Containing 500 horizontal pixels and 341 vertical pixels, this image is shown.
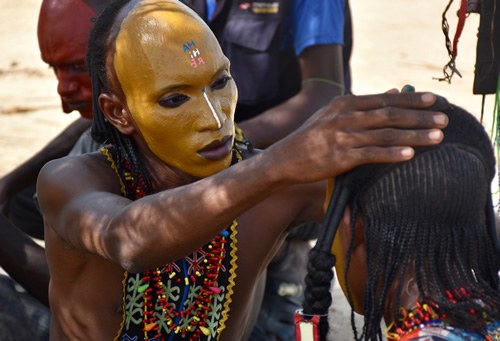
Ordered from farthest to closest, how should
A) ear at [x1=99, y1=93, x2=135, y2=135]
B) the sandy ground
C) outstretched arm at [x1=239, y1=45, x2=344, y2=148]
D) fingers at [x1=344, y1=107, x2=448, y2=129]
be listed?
the sandy ground < outstretched arm at [x1=239, y1=45, x2=344, y2=148] < ear at [x1=99, y1=93, x2=135, y2=135] < fingers at [x1=344, y1=107, x2=448, y2=129]

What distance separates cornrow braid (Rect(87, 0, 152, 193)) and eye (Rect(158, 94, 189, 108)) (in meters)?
0.25

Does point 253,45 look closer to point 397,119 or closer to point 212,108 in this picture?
point 212,108

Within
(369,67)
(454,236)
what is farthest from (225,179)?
(369,67)

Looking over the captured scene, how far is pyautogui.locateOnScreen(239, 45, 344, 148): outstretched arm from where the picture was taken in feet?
15.0

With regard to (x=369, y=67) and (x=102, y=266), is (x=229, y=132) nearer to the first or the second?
(x=102, y=266)

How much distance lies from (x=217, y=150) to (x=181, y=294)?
496mm

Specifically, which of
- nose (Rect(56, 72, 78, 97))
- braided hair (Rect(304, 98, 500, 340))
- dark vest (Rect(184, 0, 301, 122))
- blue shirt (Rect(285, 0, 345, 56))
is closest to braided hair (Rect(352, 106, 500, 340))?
braided hair (Rect(304, 98, 500, 340))

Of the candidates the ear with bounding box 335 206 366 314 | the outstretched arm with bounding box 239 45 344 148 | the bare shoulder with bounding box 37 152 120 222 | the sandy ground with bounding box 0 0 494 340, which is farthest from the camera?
the sandy ground with bounding box 0 0 494 340

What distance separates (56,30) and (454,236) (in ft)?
8.26

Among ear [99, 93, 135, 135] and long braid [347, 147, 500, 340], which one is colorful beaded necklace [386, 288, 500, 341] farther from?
ear [99, 93, 135, 135]

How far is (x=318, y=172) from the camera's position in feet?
7.53

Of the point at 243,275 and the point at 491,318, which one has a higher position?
the point at 491,318

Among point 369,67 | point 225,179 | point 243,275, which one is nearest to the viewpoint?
point 225,179

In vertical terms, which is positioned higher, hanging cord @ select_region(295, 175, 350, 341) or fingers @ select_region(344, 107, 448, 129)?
fingers @ select_region(344, 107, 448, 129)
